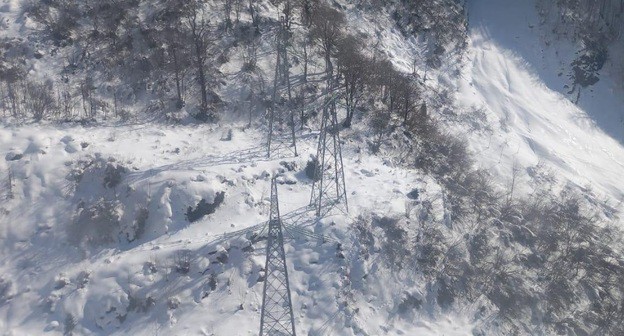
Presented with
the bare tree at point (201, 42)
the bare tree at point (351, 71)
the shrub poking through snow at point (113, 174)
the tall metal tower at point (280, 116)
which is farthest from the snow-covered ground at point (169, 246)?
the bare tree at point (351, 71)

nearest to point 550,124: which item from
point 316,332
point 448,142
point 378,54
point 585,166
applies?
point 585,166

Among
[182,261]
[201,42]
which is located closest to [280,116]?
[201,42]

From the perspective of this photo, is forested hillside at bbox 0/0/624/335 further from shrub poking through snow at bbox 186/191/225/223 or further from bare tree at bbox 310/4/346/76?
bare tree at bbox 310/4/346/76

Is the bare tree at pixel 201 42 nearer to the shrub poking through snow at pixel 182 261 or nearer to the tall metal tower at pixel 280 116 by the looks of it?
the tall metal tower at pixel 280 116

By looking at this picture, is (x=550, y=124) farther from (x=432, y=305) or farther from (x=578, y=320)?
(x=432, y=305)

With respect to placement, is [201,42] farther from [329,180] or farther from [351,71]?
[329,180]

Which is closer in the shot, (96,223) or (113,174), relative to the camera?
(96,223)
